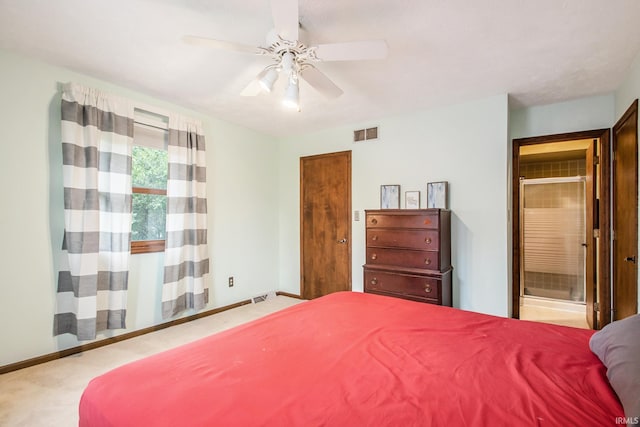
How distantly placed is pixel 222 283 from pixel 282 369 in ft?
9.66

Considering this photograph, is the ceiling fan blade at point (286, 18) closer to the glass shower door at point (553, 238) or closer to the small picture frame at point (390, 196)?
the small picture frame at point (390, 196)

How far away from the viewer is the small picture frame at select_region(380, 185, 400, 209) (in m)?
3.62

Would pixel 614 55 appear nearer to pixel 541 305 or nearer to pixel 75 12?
pixel 541 305

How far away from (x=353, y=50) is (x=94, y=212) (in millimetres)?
2479

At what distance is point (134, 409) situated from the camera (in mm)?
894

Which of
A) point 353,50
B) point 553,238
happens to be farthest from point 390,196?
point 553,238

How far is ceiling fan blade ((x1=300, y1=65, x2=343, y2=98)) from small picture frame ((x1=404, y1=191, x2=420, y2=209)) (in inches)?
66.5

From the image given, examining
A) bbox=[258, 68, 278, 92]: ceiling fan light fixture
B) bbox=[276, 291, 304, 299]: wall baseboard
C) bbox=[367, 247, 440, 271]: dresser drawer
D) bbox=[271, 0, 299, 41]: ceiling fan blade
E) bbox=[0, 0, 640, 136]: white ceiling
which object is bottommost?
bbox=[276, 291, 304, 299]: wall baseboard

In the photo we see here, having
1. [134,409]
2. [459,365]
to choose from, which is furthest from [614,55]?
[134,409]

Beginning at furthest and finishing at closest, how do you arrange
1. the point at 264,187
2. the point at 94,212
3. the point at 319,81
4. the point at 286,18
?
A: the point at 264,187 → the point at 94,212 → the point at 319,81 → the point at 286,18

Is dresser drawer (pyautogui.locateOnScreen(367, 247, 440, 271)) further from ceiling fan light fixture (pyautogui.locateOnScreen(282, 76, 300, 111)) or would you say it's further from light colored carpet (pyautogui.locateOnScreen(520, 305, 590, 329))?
ceiling fan light fixture (pyautogui.locateOnScreen(282, 76, 300, 111))

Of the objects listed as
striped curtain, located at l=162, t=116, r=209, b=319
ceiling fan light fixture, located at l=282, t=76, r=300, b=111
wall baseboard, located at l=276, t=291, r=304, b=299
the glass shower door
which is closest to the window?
striped curtain, located at l=162, t=116, r=209, b=319

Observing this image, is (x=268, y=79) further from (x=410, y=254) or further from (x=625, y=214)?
(x=625, y=214)

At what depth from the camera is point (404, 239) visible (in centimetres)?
310
